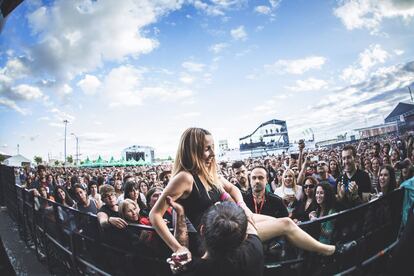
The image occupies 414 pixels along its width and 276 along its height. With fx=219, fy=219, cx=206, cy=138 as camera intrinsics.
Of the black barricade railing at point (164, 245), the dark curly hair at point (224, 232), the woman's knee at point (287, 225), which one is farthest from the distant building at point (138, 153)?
the dark curly hair at point (224, 232)

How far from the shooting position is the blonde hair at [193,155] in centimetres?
164

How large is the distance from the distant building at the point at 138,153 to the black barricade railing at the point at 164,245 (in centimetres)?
4647

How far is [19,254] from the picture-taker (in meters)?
3.99

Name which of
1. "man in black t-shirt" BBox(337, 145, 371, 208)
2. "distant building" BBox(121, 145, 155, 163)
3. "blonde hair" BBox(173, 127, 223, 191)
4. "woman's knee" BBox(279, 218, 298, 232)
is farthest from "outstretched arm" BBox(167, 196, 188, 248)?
"distant building" BBox(121, 145, 155, 163)

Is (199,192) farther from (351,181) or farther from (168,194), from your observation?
(351,181)

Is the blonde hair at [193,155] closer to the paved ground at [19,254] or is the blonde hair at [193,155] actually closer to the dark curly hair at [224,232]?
the dark curly hair at [224,232]

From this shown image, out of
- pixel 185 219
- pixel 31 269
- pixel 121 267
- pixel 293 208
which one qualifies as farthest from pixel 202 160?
Answer: pixel 31 269

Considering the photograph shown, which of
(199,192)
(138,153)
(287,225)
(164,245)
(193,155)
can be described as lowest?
(164,245)

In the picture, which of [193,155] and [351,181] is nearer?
[193,155]

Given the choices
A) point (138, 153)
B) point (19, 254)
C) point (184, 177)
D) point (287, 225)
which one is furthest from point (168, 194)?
point (138, 153)

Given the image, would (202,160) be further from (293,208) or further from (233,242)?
(293,208)

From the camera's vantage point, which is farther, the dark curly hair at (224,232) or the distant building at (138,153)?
the distant building at (138,153)

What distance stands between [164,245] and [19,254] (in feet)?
13.0

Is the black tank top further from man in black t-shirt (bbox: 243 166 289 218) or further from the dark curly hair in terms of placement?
man in black t-shirt (bbox: 243 166 289 218)
